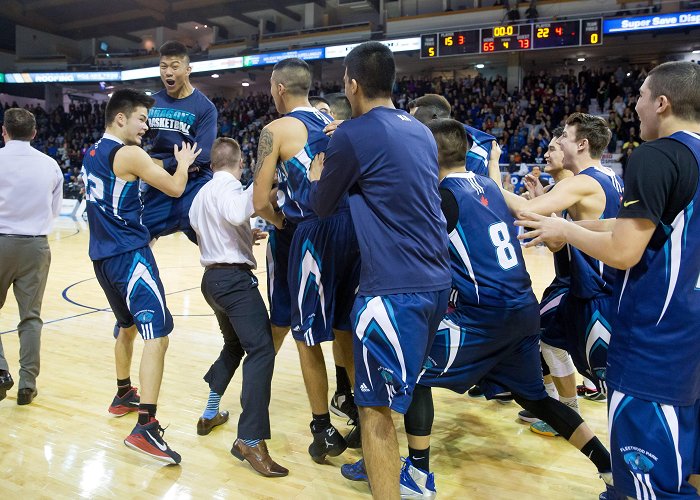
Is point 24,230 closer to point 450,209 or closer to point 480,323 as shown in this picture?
point 450,209

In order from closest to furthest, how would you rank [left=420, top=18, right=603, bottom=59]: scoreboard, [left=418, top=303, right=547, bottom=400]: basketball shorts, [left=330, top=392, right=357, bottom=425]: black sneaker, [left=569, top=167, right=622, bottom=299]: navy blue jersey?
1. [left=418, top=303, right=547, bottom=400]: basketball shorts
2. [left=569, top=167, right=622, bottom=299]: navy blue jersey
3. [left=330, top=392, right=357, bottom=425]: black sneaker
4. [left=420, top=18, right=603, bottom=59]: scoreboard

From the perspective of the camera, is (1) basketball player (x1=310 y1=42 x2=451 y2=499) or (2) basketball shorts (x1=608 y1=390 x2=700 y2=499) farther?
(1) basketball player (x1=310 y1=42 x2=451 y2=499)

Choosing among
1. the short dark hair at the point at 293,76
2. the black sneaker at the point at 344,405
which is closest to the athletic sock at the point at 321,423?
the black sneaker at the point at 344,405

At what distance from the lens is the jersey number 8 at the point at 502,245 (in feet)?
9.57

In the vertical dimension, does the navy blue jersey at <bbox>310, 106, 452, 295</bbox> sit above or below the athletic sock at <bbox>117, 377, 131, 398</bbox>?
above

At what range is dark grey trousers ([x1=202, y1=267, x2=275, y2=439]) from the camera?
10.8ft

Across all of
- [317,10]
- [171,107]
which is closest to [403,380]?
[171,107]

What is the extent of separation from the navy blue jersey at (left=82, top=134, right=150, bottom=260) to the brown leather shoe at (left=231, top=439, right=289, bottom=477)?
57.2 inches

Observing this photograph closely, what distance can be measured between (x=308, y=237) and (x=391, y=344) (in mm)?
1071

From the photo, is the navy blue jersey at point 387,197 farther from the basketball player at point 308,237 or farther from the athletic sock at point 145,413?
the athletic sock at point 145,413

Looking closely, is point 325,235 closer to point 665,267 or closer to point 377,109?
point 377,109

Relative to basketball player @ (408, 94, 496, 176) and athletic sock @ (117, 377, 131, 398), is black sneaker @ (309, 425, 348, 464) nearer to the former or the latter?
athletic sock @ (117, 377, 131, 398)

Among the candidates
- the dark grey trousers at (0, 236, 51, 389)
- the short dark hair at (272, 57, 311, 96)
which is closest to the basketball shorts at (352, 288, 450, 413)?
the short dark hair at (272, 57, 311, 96)

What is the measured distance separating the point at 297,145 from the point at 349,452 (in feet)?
6.24
